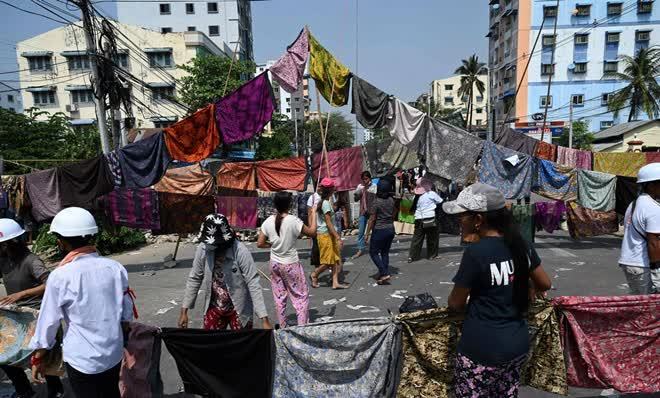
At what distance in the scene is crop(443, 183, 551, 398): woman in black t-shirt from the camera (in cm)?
215

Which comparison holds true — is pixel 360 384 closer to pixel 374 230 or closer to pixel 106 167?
pixel 374 230

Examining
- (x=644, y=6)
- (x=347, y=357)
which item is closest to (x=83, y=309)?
(x=347, y=357)

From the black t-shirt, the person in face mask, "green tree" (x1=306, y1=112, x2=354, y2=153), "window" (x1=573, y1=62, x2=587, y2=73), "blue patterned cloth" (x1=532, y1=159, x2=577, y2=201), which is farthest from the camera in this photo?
"green tree" (x1=306, y1=112, x2=354, y2=153)

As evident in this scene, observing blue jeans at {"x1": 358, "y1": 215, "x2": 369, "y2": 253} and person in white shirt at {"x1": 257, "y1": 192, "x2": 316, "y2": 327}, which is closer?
person in white shirt at {"x1": 257, "y1": 192, "x2": 316, "y2": 327}

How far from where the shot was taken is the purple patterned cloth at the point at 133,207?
28.6 feet

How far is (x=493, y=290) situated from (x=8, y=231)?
3603 millimetres

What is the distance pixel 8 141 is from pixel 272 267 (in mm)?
22510

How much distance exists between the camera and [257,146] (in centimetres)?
3988

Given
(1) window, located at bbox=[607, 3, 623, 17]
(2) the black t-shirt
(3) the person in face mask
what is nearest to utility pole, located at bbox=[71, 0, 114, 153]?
(3) the person in face mask

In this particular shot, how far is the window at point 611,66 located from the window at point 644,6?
543 centimetres

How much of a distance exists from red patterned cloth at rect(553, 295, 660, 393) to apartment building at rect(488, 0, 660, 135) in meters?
42.3

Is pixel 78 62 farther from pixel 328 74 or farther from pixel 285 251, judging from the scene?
pixel 285 251

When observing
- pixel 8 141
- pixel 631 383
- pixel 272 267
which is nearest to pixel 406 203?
pixel 272 267

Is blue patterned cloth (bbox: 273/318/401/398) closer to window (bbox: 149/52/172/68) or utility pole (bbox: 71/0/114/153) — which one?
utility pole (bbox: 71/0/114/153)
